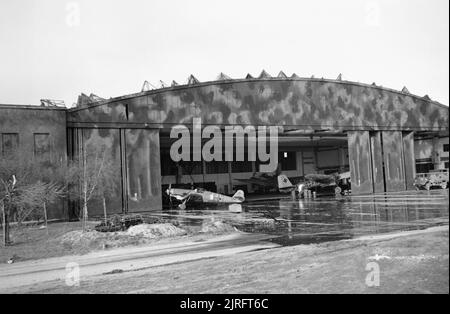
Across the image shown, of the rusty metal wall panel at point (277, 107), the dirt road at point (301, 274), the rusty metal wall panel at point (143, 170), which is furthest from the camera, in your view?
the rusty metal wall panel at point (277, 107)

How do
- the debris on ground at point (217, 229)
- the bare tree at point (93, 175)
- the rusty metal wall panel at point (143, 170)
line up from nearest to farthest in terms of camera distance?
1. the debris on ground at point (217, 229)
2. the bare tree at point (93, 175)
3. the rusty metal wall panel at point (143, 170)

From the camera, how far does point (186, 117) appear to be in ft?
Result: 105

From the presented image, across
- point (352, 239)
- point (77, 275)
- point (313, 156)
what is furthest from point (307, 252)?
point (313, 156)

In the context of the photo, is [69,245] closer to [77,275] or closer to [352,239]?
[77,275]

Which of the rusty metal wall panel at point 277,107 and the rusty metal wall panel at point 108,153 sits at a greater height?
the rusty metal wall panel at point 277,107

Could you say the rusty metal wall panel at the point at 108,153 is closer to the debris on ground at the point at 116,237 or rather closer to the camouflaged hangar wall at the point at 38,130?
the camouflaged hangar wall at the point at 38,130

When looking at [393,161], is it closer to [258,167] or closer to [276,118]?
[276,118]

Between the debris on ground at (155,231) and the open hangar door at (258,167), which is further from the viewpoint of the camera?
the open hangar door at (258,167)

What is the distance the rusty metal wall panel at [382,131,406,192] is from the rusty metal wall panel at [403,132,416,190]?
22.5 inches

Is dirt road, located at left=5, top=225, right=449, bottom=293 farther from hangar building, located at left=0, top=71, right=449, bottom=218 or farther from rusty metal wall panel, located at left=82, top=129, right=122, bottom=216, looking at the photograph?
hangar building, located at left=0, top=71, right=449, bottom=218

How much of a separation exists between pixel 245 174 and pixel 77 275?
45.1 meters

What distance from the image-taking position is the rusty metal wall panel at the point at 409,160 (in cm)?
4138

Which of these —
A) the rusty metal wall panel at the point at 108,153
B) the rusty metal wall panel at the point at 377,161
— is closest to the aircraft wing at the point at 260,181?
the rusty metal wall panel at the point at 377,161

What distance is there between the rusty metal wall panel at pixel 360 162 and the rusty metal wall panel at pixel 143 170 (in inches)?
768
